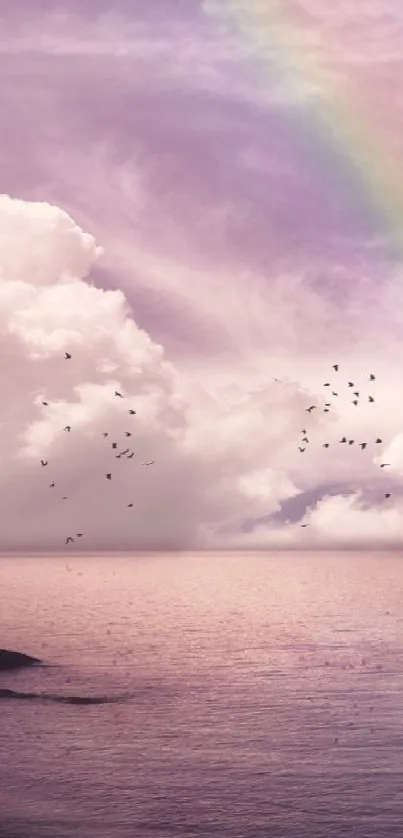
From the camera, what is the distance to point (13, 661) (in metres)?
91.8

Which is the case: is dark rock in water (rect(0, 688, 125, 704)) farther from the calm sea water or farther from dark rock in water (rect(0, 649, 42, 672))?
dark rock in water (rect(0, 649, 42, 672))

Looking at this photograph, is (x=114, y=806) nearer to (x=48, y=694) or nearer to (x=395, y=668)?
(x=48, y=694)

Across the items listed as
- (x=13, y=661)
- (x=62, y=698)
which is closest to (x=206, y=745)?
(x=62, y=698)

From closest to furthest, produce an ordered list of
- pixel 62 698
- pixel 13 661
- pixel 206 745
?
pixel 206 745 → pixel 62 698 → pixel 13 661

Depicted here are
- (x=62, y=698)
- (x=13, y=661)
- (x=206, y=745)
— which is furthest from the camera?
(x=13, y=661)

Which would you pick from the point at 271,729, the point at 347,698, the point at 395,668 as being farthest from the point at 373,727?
the point at 395,668

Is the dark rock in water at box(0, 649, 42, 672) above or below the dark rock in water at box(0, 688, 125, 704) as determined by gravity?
above

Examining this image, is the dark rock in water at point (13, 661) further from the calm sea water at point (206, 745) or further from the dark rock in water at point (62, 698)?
the dark rock in water at point (62, 698)

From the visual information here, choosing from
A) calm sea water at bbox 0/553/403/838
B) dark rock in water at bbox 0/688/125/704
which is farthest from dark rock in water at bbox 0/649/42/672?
dark rock in water at bbox 0/688/125/704

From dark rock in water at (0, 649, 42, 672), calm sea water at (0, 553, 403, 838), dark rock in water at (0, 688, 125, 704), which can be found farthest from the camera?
dark rock in water at (0, 649, 42, 672)

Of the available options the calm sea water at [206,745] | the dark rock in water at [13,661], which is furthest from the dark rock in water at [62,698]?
the dark rock in water at [13,661]

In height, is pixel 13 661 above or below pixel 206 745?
above

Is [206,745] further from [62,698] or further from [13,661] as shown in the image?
[13,661]

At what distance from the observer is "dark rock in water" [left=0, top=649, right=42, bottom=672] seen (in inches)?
3533
